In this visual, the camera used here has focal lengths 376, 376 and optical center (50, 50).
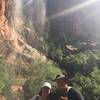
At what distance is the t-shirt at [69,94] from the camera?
4.66 m

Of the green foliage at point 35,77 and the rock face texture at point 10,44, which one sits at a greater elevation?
the rock face texture at point 10,44

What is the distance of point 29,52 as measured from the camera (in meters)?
29.2

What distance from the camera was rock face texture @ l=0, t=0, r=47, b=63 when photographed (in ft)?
83.7

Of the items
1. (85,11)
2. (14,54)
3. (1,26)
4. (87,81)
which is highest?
(85,11)

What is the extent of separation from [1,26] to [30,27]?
7.25m

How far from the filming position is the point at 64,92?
15.4 feet

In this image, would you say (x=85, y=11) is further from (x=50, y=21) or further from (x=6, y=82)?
(x=6, y=82)

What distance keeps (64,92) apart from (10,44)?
74.3 feet

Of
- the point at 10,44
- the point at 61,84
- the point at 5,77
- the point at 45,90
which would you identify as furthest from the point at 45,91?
the point at 10,44

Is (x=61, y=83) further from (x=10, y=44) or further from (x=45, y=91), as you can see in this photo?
(x=10, y=44)

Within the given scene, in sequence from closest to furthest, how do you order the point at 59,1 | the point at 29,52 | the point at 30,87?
1. the point at 30,87
2. the point at 29,52
3. the point at 59,1

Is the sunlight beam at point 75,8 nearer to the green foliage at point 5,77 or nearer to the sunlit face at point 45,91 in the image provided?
the green foliage at point 5,77

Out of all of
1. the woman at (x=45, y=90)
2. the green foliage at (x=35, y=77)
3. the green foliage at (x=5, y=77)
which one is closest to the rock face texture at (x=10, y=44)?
the green foliage at (x=35, y=77)

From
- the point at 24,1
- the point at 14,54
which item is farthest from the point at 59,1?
the point at 14,54
